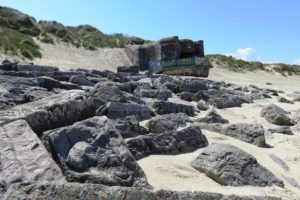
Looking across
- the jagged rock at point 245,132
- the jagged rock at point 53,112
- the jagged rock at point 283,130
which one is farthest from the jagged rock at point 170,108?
the jagged rock at point 53,112

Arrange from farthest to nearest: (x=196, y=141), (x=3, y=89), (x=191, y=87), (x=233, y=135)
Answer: (x=191, y=87)
(x=233, y=135)
(x=3, y=89)
(x=196, y=141)

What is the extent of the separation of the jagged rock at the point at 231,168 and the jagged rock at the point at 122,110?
1.47m

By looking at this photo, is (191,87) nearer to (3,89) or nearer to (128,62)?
(3,89)

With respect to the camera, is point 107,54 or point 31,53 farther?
point 107,54

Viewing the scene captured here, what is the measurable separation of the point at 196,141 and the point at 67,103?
4.76ft

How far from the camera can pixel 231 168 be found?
4.04 metres

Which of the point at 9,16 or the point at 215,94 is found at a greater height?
the point at 9,16

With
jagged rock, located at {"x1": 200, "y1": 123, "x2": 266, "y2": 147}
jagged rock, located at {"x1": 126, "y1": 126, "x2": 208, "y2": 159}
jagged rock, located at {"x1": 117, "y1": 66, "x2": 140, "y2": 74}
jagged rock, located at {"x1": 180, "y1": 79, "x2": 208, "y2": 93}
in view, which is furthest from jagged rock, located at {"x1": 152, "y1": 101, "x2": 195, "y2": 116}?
jagged rock, located at {"x1": 117, "y1": 66, "x2": 140, "y2": 74}

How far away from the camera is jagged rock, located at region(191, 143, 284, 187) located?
3952mm

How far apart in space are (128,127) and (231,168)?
1.35 metres

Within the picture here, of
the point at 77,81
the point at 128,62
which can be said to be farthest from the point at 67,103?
the point at 128,62

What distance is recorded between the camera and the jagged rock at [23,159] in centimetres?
296

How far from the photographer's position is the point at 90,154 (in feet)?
11.4

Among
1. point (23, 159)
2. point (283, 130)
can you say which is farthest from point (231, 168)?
point (283, 130)
